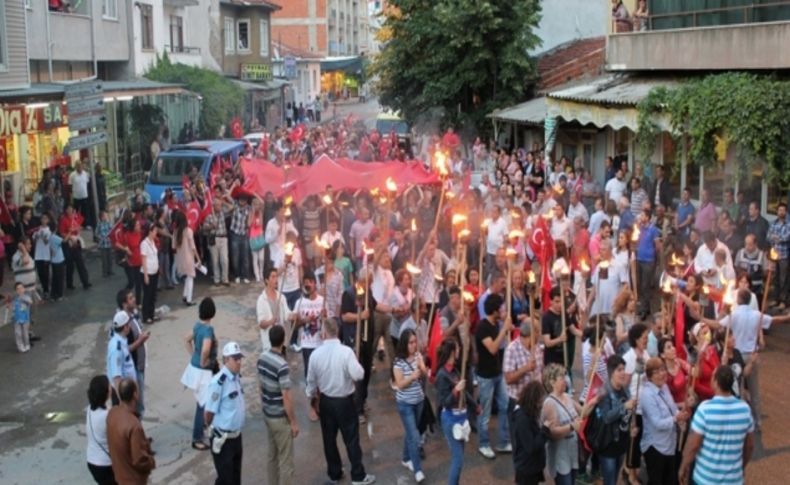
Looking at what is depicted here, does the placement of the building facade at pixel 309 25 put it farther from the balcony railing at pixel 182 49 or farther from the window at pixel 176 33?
the window at pixel 176 33

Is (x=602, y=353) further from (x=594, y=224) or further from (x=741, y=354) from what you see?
(x=594, y=224)

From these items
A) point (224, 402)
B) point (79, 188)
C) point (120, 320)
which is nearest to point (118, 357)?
point (120, 320)

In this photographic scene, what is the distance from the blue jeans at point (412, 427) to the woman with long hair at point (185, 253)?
8.33 metres

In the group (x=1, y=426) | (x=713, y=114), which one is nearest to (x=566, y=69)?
(x=713, y=114)

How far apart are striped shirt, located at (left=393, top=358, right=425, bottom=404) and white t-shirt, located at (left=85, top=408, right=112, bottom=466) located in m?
2.62

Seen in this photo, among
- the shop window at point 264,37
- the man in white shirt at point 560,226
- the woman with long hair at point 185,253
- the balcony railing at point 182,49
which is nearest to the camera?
the man in white shirt at point 560,226

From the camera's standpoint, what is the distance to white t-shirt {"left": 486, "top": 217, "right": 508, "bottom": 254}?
16484mm

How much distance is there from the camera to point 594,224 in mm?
16609

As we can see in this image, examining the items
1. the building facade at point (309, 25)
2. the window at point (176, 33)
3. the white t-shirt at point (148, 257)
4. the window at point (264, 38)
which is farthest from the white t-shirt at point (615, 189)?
the building facade at point (309, 25)

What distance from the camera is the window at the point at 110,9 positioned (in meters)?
31.9

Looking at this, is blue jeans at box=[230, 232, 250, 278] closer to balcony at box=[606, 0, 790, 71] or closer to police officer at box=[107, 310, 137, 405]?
police officer at box=[107, 310, 137, 405]

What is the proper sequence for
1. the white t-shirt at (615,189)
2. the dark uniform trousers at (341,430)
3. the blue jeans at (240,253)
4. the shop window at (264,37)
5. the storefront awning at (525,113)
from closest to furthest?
the dark uniform trousers at (341,430) < the blue jeans at (240,253) < the white t-shirt at (615,189) < the storefront awning at (525,113) < the shop window at (264,37)

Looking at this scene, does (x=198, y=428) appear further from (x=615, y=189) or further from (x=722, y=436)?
(x=615, y=189)

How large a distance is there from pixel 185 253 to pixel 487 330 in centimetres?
852
